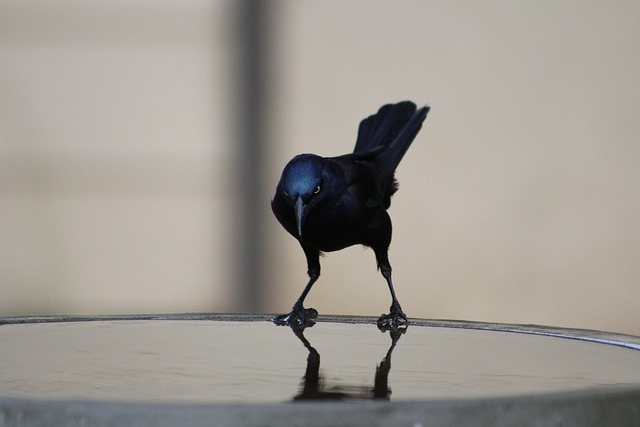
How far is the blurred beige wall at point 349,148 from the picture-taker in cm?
555

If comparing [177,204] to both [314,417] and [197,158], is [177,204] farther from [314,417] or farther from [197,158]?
[314,417]

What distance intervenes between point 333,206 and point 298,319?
20.3 inches

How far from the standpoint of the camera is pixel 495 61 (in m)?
5.71

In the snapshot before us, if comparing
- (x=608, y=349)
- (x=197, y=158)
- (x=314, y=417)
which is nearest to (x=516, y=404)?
(x=314, y=417)

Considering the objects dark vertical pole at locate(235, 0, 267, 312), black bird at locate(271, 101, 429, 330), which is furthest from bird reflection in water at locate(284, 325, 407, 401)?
dark vertical pole at locate(235, 0, 267, 312)

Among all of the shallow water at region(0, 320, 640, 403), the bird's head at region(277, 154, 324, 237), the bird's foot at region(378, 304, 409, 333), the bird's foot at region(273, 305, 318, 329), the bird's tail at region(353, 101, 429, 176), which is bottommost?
the bird's foot at region(273, 305, 318, 329)

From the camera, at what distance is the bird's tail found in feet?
11.3

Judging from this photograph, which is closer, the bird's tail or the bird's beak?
the bird's beak

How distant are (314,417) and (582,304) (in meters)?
4.93

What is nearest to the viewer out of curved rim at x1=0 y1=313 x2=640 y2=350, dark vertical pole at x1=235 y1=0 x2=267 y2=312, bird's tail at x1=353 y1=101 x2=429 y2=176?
curved rim at x1=0 y1=313 x2=640 y2=350

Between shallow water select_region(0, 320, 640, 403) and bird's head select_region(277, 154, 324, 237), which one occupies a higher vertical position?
bird's head select_region(277, 154, 324, 237)

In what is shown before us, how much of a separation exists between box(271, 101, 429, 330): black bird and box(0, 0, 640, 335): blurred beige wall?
2344 millimetres

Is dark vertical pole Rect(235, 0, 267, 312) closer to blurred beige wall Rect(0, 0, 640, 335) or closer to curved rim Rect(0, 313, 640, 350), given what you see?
blurred beige wall Rect(0, 0, 640, 335)

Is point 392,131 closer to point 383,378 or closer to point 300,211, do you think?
point 300,211
